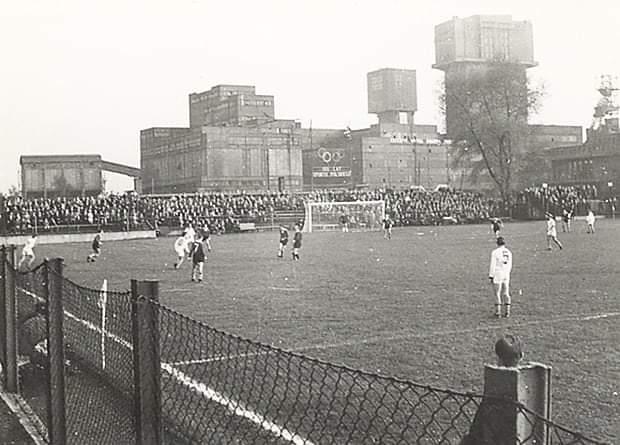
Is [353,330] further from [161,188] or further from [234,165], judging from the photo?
[161,188]

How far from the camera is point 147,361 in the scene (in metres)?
4.66

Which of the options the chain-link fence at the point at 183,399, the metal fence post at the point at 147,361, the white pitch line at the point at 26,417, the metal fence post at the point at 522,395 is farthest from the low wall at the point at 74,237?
the metal fence post at the point at 522,395

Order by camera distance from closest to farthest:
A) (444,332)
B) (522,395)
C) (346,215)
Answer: (522,395)
(444,332)
(346,215)

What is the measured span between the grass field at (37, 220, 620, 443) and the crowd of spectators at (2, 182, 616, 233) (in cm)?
2086

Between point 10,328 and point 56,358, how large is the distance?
7.26ft

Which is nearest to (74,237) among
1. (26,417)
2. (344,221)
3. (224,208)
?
(224,208)

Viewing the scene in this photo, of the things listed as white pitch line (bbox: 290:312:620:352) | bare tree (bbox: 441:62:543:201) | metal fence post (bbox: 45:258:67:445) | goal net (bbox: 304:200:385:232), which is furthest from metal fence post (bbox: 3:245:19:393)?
bare tree (bbox: 441:62:543:201)

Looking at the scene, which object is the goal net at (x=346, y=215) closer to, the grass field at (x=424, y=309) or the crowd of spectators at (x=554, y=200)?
the crowd of spectators at (x=554, y=200)

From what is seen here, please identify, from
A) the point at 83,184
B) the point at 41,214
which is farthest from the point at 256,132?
the point at 41,214

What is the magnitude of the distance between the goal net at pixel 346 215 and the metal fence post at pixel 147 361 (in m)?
59.3

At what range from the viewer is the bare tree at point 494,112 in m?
78.6

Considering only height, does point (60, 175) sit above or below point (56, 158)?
below

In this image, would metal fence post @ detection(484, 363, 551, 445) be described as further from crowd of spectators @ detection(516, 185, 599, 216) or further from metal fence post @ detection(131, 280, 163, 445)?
crowd of spectators @ detection(516, 185, 599, 216)

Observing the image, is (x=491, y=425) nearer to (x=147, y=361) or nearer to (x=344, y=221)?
(x=147, y=361)
